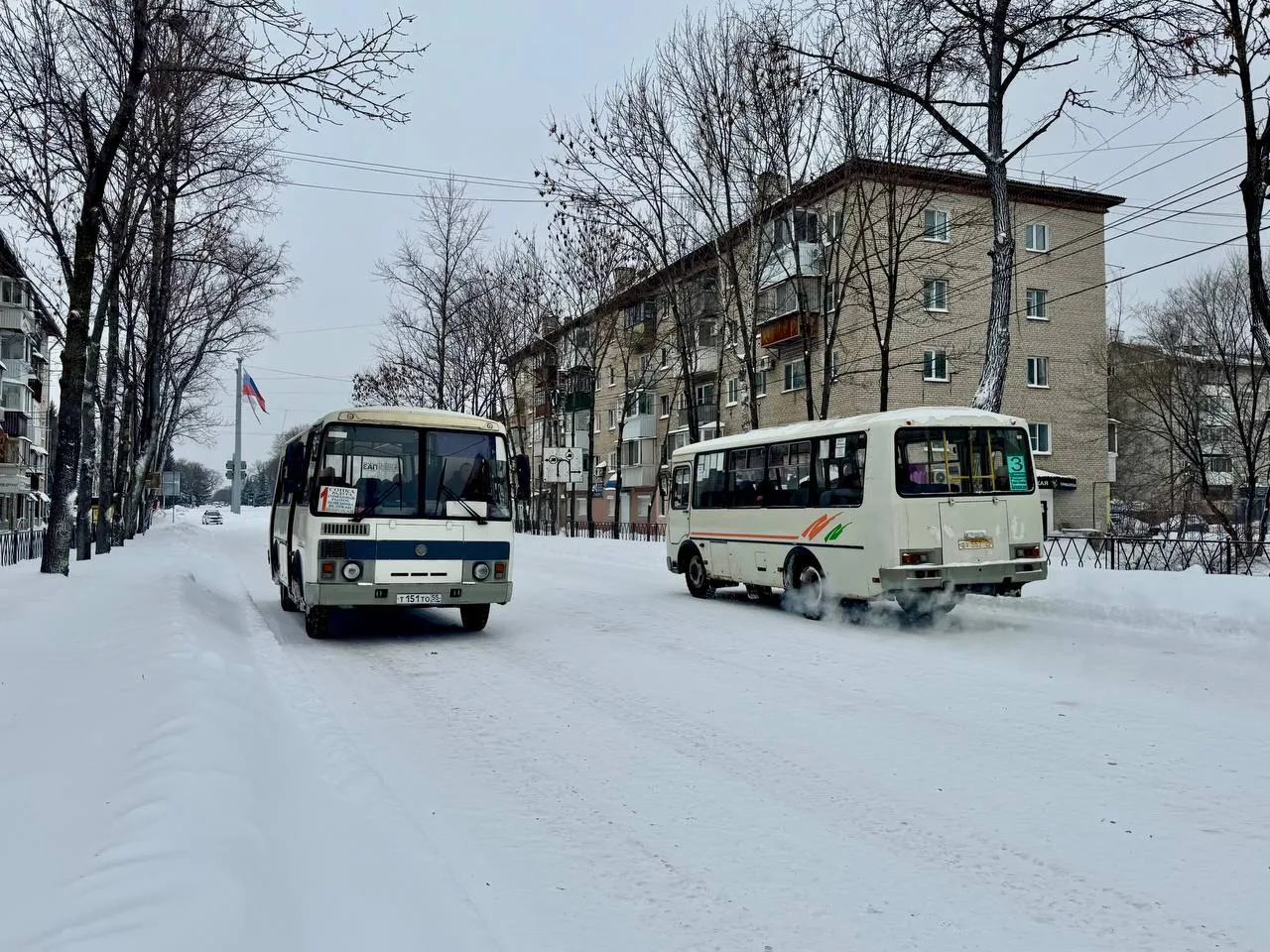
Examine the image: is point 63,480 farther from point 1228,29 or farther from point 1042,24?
point 1228,29

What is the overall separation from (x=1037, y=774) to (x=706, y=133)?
22.9 m

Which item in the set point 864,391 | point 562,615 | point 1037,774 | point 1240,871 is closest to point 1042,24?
point 562,615

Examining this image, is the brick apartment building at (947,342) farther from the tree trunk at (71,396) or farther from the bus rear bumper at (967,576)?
the bus rear bumper at (967,576)

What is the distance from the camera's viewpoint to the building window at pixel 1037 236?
4331cm

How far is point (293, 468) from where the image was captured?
1327cm

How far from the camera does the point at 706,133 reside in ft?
86.0

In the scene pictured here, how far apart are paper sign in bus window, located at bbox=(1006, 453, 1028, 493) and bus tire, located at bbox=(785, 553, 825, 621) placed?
9.23 feet

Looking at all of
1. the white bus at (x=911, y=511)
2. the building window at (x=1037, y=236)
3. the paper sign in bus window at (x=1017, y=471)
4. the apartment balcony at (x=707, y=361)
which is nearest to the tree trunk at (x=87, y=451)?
the white bus at (x=911, y=511)

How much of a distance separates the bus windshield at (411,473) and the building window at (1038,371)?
36.5 meters

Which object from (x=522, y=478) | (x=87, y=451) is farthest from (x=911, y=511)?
(x=87, y=451)

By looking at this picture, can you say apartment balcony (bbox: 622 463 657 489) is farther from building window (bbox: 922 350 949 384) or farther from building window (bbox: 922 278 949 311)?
building window (bbox: 922 278 949 311)

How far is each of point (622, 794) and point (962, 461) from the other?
8.90 m

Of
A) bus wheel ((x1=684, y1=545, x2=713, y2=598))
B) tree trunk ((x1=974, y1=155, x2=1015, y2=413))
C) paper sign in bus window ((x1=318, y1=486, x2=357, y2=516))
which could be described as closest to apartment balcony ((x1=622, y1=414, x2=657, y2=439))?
tree trunk ((x1=974, y1=155, x2=1015, y2=413))

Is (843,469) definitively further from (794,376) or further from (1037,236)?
(1037,236)
